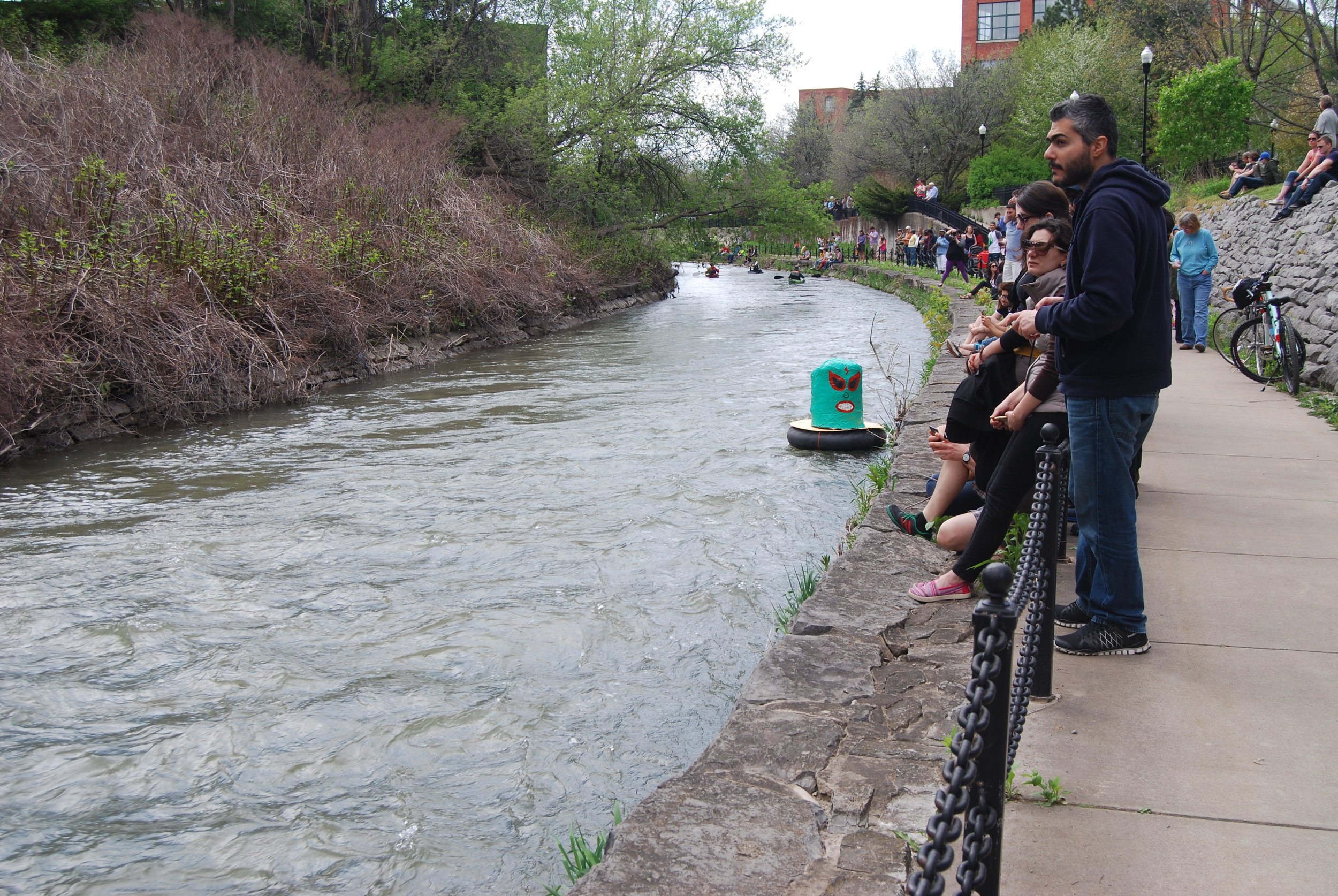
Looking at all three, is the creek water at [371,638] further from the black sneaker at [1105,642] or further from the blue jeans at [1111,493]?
the blue jeans at [1111,493]

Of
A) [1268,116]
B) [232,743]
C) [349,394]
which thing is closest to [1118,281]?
[232,743]

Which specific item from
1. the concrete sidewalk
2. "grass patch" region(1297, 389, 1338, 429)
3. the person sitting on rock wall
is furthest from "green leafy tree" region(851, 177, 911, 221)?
the concrete sidewalk

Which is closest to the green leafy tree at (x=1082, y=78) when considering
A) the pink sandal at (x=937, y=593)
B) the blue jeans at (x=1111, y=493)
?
the pink sandal at (x=937, y=593)

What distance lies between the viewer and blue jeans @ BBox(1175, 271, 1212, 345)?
1329 cm

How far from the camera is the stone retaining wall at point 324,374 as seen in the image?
10750 millimetres

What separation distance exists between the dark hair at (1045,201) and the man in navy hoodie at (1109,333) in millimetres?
938

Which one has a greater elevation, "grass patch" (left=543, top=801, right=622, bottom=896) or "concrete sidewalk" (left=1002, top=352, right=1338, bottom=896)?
"concrete sidewalk" (left=1002, top=352, right=1338, bottom=896)

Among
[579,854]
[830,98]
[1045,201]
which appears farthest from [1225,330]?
[830,98]

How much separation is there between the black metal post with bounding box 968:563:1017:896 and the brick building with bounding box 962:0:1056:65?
2735 inches

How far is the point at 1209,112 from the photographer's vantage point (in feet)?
84.7

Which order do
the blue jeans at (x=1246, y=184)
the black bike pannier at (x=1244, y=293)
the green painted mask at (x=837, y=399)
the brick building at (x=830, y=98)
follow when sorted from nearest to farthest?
the green painted mask at (x=837, y=399) < the black bike pannier at (x=1244, y=293) < the blue jeans at (x=1246, y=184) < the brick building at (x=830, y=98)

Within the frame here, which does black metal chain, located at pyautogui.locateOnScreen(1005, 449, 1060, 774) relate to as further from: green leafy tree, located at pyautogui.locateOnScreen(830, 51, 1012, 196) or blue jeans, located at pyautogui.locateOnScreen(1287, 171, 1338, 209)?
green leafy tree, located at pyautogui.locateOnScreen(830, 51, 1012, 196)

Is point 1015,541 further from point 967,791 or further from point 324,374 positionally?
point 324,374

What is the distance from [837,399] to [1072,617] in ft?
20.8
